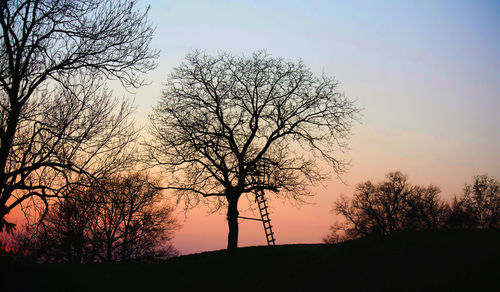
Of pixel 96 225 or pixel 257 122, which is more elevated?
pixel 257 122

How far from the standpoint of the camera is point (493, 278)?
42.9ft

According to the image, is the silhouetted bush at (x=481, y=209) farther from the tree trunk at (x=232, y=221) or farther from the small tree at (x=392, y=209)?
the tree trunk at (x=232, y=221)

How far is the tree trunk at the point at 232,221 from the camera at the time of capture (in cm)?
2361

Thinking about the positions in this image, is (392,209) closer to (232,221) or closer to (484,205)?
(484,205)

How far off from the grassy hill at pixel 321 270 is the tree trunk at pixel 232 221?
2.88 feet

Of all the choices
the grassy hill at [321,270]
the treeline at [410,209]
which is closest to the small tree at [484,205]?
the treeline at [410,209]

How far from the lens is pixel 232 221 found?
23.6 metres

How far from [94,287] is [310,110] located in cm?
1549

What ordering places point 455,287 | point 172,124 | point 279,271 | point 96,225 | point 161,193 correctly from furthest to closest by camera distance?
point 161,193 → point 96,225 → point 172,124 → point 279,271 → point 455,287

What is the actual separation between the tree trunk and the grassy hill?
0.88 m

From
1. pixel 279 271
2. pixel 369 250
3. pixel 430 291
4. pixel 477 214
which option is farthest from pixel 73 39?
pixel 477 214

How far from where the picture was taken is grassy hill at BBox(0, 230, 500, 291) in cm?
1414

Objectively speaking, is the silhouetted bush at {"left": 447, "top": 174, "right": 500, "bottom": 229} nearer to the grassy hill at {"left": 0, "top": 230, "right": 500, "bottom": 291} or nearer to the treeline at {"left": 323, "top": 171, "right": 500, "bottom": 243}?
the treeline at {"left": 323, "top": 171, "right": 500, "bottom": 243}

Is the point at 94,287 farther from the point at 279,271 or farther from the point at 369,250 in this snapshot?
the point at 369,250
